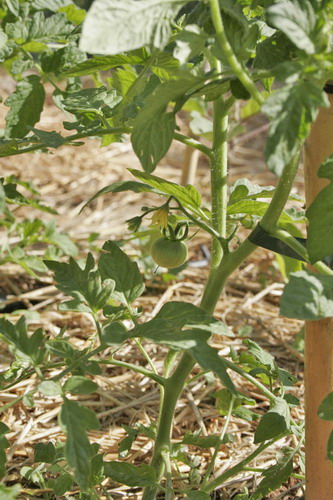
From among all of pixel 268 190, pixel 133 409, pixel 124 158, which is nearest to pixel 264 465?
pixel 133 409

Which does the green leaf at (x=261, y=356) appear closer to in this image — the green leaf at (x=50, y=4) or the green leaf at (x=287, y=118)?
the green leaf at (x=287, y=118)

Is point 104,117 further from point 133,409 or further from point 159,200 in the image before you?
point 159,200

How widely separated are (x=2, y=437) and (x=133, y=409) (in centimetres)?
72

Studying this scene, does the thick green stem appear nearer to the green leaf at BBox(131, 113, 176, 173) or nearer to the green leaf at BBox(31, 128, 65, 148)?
the green leaf at BBox(131, 113, 176, 173)

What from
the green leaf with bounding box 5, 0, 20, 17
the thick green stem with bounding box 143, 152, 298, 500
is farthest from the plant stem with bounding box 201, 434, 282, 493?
the green leaf with bounding box 5, 0, 20, 17

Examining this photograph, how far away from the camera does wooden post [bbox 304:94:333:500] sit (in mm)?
940

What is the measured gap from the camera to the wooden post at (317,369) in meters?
0.94

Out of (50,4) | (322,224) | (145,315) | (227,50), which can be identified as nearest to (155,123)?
(227,50)

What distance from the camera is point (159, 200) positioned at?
2787 millimetres

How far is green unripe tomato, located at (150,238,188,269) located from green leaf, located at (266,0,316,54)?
0.38 metres

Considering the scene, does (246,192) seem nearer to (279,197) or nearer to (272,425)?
(279,197)

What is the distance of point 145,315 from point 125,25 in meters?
1.29

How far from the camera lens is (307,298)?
683 mm

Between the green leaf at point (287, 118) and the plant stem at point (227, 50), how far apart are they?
0.21 ft
